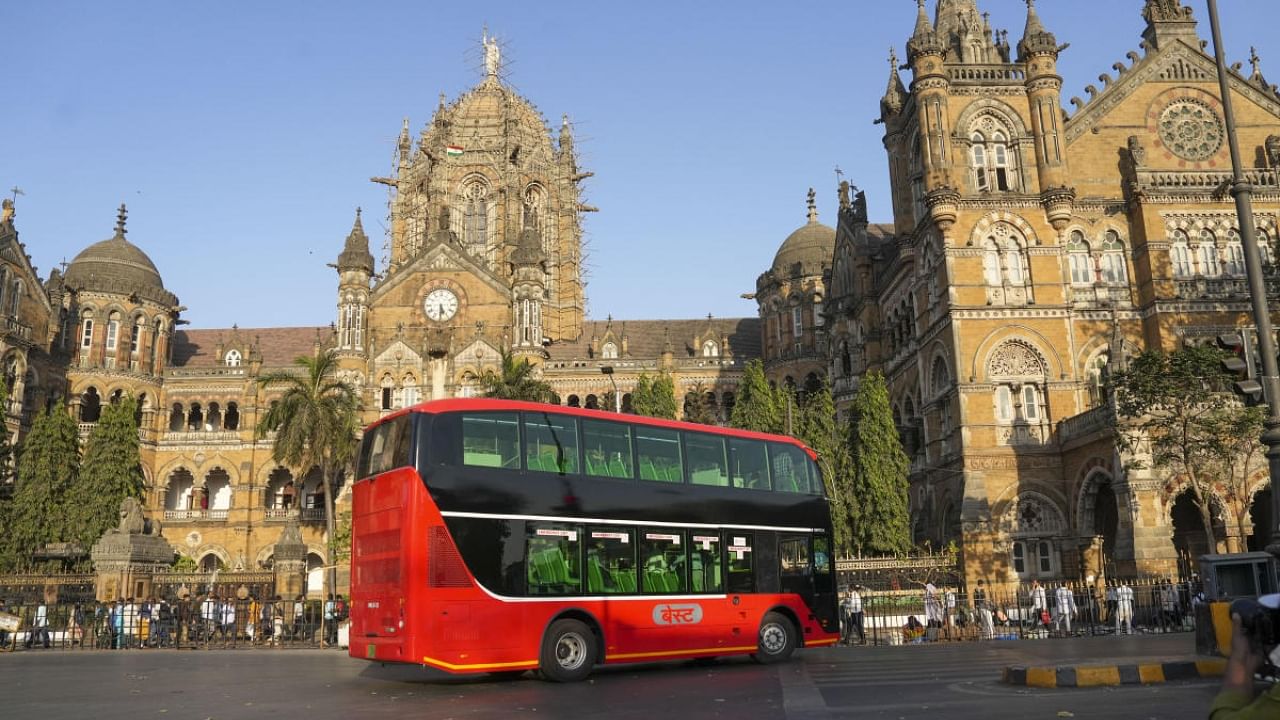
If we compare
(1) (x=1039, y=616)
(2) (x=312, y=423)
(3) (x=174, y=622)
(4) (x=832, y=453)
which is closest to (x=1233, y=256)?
A: (4) (x=832, y=453)

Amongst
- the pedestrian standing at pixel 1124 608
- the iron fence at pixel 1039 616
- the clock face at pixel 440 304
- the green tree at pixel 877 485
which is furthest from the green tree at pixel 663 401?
the pedestrian standing at pixel 1124 608

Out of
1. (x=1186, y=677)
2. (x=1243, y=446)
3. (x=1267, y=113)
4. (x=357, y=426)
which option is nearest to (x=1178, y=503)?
(x=1243, y=446)

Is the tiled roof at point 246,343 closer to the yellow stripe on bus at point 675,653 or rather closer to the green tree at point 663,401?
the green tree at point 663,401

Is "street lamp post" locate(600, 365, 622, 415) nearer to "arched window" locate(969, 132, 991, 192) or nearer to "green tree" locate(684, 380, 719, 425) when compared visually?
"green tree" locate(684, 380, 719, 425)

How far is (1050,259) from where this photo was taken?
36.7 meters

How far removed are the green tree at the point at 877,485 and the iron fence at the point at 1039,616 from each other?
5.90m

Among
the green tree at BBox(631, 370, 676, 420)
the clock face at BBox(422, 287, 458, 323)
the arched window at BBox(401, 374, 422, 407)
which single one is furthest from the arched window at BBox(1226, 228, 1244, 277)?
the arched window at BBox(401, 374, 422, 407)

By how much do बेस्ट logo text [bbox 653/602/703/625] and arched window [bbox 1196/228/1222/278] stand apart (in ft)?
97.7

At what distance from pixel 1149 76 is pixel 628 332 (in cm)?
3729

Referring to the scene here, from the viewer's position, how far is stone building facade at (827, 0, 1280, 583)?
3491 centimetres

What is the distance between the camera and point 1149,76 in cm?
3912

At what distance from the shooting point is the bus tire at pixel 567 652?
15.2 m

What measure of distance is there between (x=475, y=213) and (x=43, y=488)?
115ft

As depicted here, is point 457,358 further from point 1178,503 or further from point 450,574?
point 450,574
